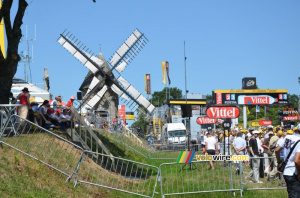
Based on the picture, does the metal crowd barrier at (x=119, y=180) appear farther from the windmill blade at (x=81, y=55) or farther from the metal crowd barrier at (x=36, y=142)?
the windmill blade at (x=81, y=55)

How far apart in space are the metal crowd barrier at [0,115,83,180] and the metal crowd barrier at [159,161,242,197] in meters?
2.73

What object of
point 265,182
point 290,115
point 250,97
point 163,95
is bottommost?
point 265,182

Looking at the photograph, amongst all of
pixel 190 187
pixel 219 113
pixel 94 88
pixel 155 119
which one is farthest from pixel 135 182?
pixel 155 119

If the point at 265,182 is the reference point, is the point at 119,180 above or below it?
above

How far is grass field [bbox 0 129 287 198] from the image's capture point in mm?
12449

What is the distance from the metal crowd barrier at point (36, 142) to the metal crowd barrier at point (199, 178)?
108 inches

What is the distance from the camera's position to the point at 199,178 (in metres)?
15.4

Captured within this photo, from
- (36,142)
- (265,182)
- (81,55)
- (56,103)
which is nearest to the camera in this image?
(36,142)

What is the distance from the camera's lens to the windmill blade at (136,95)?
51.5 m

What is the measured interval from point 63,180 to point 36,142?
5.26ft

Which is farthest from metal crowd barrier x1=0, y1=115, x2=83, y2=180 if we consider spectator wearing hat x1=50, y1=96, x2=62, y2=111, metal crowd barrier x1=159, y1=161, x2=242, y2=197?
spectator wearing hat x1=50, y1=96, x2=62, y2=111

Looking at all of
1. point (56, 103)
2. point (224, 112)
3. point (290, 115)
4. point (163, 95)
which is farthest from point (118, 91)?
point (163, 95)

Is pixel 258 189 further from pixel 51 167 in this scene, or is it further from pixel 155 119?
pixel 155 119

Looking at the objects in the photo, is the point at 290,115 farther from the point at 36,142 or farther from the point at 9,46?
the point at 36,142
